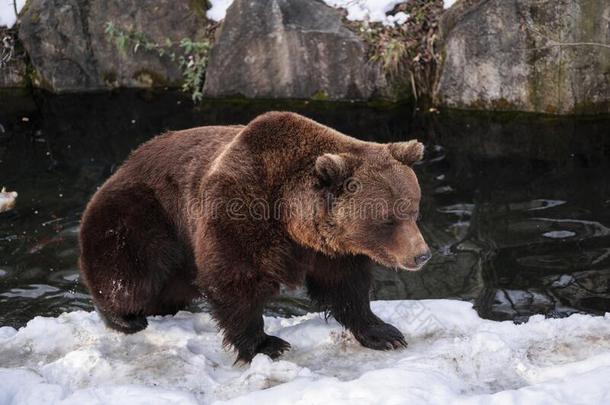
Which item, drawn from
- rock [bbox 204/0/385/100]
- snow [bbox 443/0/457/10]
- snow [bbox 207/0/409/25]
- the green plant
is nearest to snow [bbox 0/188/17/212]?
the green plant

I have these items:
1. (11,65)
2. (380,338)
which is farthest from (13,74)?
(380,338)

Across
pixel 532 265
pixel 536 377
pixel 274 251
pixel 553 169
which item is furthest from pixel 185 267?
pixel 553 169

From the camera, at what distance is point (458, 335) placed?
598cm

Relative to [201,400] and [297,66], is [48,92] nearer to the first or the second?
[297,66]

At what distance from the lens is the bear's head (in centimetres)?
524

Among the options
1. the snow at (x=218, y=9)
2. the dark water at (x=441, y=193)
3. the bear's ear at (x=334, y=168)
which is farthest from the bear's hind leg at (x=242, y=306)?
the snow at (x=218, y=9)

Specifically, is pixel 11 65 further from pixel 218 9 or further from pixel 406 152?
pixel 406 152

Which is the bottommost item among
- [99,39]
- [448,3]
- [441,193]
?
[441,193]

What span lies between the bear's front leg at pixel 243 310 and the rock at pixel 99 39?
11160mm

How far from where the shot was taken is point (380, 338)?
A: 234 inches

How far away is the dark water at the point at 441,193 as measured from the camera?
805 centimetres

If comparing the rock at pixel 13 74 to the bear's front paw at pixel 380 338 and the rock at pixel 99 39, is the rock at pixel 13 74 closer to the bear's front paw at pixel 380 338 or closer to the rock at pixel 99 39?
the rock at pixel 99 39

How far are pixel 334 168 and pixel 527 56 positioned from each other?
29.6ft

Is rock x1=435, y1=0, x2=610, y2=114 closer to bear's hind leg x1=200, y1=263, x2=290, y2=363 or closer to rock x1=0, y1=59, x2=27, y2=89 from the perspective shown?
bear's hind leg x1=200, y1=263, x2=290, y2=363
